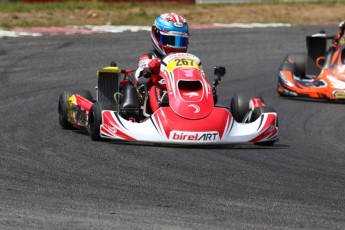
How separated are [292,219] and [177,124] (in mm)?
3333

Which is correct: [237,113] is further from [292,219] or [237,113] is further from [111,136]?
[292,219]

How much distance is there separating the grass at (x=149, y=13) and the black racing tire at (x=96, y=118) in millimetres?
11358

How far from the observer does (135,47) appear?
19344 mm

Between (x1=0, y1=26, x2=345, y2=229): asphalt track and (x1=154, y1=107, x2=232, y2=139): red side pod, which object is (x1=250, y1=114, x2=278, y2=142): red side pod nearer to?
(x1=0, y1=26, x2=345, y2=229): asphalt track

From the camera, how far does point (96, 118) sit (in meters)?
9.71

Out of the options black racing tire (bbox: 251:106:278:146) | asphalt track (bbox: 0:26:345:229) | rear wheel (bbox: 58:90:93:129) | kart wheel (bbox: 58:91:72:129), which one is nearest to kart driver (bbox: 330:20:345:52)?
asphalt track (bbox: 0:26:345:229)

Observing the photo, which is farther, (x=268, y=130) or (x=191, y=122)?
(x=268, y=130)

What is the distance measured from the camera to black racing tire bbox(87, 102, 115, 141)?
967 centimetres

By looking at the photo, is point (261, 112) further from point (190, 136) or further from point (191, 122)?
point (190, 136)

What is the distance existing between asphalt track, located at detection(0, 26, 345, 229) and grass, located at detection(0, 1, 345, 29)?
8.11 metres

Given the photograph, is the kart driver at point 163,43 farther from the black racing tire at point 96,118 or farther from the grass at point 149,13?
the grass at point 149,13

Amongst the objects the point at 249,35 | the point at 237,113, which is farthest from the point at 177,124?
the point at 249,35

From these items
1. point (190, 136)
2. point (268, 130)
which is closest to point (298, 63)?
point (268, 130)

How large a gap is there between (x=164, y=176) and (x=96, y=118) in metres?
2.08
